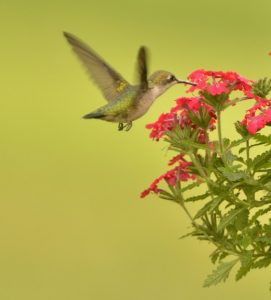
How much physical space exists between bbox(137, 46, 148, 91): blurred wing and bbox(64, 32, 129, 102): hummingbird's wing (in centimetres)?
23

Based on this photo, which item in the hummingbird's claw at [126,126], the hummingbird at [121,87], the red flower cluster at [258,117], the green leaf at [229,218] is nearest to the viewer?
the red flower cluster at [258,117]

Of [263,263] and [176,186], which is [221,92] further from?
[263,263]

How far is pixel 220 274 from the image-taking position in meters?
1.43

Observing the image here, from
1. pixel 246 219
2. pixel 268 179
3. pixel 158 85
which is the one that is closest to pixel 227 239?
pixel 246 219

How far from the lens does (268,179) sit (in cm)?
135

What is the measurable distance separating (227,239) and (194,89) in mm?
366

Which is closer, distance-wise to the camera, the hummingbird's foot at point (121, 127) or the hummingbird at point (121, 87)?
the hummingbird at point (121, 87)

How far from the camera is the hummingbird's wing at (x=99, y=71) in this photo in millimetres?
1736

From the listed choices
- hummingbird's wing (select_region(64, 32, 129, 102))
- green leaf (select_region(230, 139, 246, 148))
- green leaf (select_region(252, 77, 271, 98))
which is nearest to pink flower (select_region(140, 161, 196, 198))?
green leaf (select_region(230, 139, 246, 148))

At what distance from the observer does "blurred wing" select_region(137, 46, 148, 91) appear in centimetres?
138

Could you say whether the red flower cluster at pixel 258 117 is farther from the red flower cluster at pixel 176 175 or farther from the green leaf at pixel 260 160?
the red flower cluster at pixel 176 175

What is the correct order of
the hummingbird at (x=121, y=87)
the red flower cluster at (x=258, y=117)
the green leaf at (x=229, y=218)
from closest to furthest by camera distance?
the red flower cluster at (x=258, y=117), the green leaf at (x=229, y=218), the hummingbird at (x=121, y=87)

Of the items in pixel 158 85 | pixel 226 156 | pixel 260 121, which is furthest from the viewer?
pixel 158 85

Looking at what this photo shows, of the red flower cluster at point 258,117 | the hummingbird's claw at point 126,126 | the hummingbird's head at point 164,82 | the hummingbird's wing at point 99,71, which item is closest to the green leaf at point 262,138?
the red flower cluster at point 258,117
